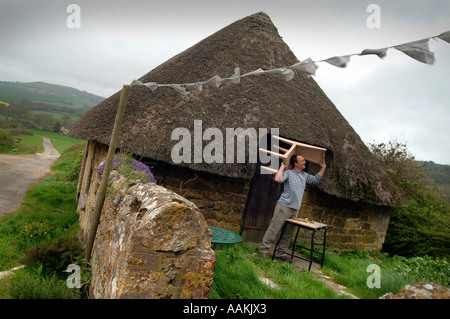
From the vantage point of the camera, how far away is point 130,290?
6.30ft

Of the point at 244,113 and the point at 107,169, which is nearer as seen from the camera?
the point at 107,169

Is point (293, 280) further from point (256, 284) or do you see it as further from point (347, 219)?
point (347, 219)

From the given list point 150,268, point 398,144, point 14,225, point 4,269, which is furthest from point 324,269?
Result: point 398,144

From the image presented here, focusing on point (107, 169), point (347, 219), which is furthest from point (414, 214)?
point (107, 169)

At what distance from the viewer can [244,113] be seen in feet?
20.3

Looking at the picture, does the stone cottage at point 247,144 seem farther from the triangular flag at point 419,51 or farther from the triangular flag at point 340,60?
the triangular flag at point 419,51

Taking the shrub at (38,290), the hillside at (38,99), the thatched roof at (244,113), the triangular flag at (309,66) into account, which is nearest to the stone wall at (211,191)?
the thatched roof at (244,113)

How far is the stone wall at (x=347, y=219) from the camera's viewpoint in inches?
265

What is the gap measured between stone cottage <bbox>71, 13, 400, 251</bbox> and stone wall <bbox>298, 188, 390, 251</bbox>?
0.08 ft

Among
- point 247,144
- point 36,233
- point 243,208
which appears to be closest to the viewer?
point 36,233

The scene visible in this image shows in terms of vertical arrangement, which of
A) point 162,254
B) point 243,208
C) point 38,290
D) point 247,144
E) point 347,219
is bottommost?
point 38,290

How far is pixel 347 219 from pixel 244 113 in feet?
11.8

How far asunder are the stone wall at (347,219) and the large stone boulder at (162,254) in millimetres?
4777
